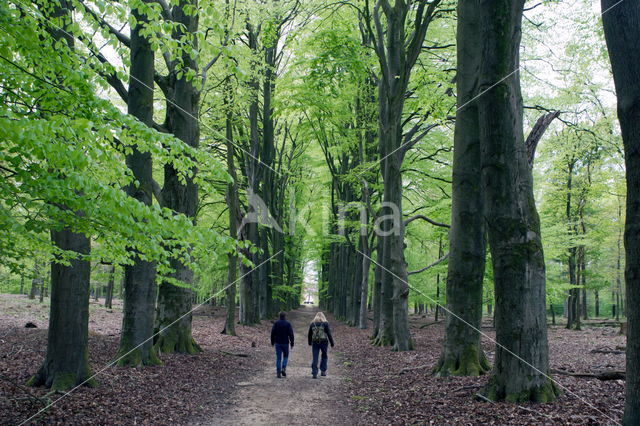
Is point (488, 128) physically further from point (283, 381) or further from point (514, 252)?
point (283, 381)

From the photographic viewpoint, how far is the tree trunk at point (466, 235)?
25.8ft

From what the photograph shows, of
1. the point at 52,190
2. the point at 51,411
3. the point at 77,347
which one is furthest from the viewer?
the point at 77,347

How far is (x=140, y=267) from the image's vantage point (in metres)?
8.94

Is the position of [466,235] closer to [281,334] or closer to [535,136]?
[535,136]

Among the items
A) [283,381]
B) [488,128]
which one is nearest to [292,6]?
[488,128]

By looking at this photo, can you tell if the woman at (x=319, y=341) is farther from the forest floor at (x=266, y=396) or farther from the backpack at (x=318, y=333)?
the forest floor at (x=266, y=396)

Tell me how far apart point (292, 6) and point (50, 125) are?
1242 cm

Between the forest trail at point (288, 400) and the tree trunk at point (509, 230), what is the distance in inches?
101

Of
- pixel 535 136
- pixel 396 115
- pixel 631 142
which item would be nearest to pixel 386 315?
pixel 396 115

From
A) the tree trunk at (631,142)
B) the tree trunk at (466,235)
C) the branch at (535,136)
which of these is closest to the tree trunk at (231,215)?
the tree trunk at (466,235)

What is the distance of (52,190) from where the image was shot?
146 inches

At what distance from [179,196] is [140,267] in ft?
8.50

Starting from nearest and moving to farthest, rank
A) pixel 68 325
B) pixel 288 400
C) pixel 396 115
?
pixel 68 325 < pixel 288 400 < pixel 396 115

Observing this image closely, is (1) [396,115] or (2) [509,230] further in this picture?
(1) [396,115]
